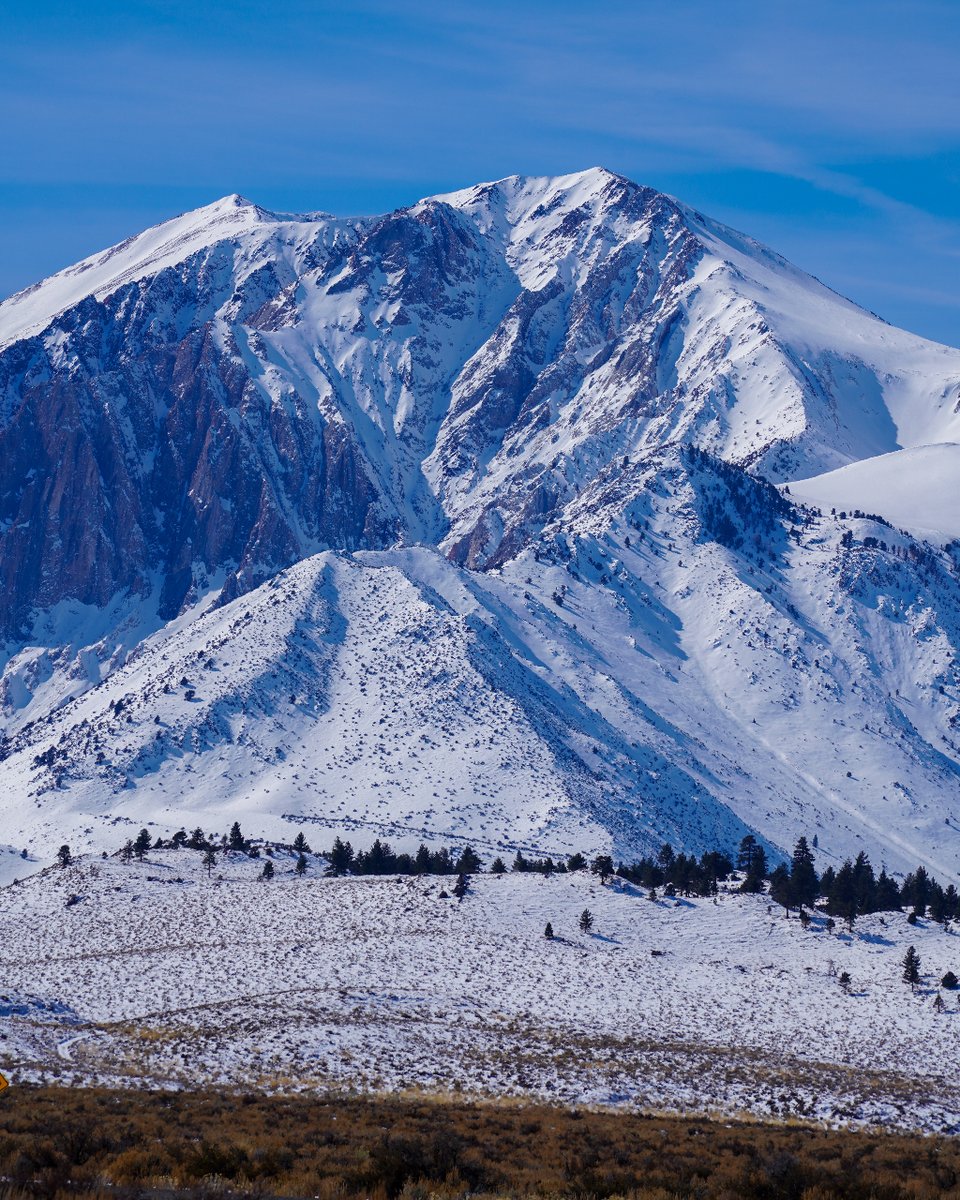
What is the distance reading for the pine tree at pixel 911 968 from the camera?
2852 inches

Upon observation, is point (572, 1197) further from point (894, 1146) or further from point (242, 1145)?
point (894, 1146)

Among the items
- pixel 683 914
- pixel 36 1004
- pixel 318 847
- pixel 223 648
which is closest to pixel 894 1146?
pixel 36 1004

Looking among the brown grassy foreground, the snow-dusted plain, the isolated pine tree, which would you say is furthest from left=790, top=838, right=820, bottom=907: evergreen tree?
the brown grassy foreground

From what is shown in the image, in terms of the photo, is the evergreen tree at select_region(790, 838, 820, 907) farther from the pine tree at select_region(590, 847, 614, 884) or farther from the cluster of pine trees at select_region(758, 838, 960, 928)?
the pine tree at select_region(590, 847, 614, 884)

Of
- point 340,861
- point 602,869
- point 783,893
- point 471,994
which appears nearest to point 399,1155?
point 471,994

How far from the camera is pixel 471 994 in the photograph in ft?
222

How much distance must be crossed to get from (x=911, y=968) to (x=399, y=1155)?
149ft

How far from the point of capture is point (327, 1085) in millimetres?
49469

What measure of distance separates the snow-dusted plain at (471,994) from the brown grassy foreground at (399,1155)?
7019 mm

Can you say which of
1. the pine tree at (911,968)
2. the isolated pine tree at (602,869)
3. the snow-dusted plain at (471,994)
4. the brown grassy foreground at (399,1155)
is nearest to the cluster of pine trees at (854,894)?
the snow-dusted plain at (471,994)

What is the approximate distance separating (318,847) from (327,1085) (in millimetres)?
95592

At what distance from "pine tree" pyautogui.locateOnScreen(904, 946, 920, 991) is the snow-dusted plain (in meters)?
0.52

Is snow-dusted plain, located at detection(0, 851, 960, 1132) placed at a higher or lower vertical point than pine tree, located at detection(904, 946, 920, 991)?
lower

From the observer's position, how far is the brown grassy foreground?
1248 inches
